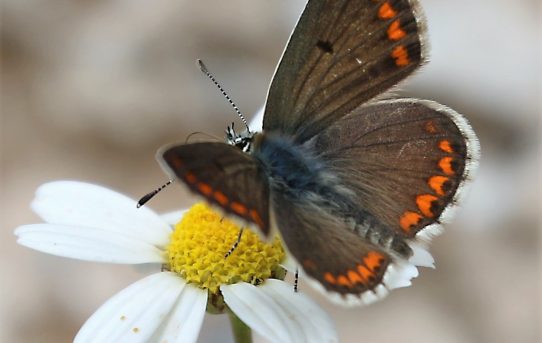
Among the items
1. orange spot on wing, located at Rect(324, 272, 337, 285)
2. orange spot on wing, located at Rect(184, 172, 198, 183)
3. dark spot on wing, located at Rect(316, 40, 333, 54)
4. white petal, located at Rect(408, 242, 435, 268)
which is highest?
orange spot on wing, located at Rect(184, 172, 198, 183)

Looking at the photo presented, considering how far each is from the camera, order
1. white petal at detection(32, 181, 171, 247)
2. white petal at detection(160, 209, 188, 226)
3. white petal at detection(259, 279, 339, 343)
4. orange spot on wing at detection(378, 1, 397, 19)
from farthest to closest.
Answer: white petal at detection(160, 209, 188, 226) < white petal at detection(32, 181, 171, 247) < orange spot on wing at detection(378, 1, 397, 19) < white petal at detection(259, 279, 339, 343)

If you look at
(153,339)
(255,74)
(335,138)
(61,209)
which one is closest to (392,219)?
(335,138)

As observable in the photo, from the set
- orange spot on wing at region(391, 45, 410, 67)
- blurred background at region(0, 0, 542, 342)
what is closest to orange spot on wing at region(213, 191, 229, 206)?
orange spot on wing at region(391, 45, 410, 67)

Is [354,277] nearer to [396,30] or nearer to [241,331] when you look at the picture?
[241,331]

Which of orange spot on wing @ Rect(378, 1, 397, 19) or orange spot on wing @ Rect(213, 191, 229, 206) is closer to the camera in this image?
orange spot on wing @ Rect(213, 191, 229, 206)

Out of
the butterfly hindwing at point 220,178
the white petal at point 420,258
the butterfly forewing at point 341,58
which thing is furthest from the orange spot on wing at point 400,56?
the butterfly hindwing at point 220,178

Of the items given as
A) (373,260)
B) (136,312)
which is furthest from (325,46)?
(136,312)

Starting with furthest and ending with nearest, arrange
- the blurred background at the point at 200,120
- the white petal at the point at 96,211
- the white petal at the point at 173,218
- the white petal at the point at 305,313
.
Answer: the blurred background at the point at 200,120, the white petal at the point at 173,218, the white petal at the point at 96,211, the white petal at the point at 305,313

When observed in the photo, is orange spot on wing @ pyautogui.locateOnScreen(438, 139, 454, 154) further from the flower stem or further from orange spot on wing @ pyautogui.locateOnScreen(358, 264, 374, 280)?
the flower stem

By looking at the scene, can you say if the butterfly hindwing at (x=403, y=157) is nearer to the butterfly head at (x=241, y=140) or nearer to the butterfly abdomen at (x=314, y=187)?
the butterfly abdomen at (x=314, y=187)
